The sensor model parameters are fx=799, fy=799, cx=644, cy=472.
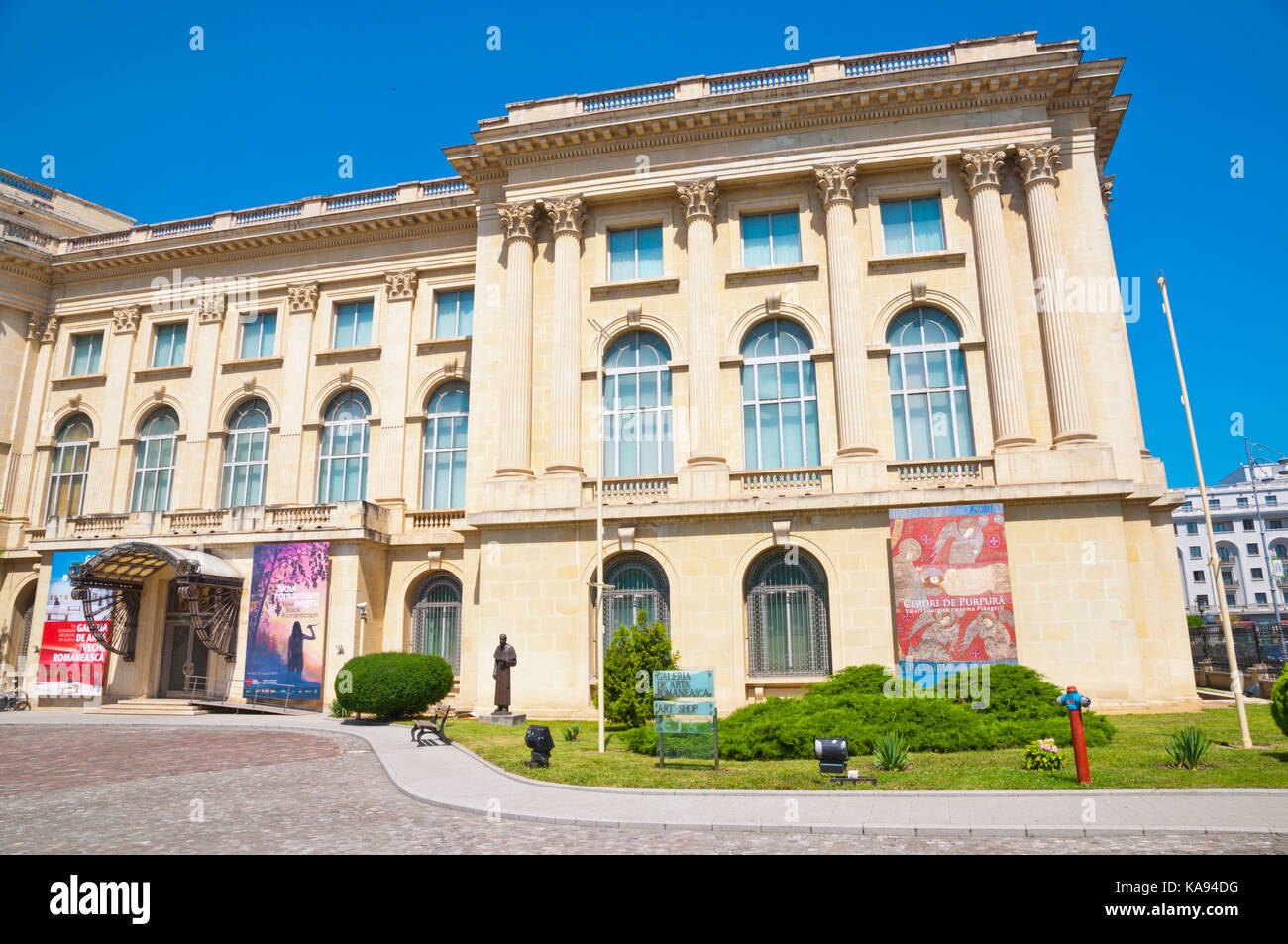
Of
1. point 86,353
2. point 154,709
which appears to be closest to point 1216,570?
point 154,709

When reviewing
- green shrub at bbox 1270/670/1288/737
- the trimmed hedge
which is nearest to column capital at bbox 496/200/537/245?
the trimmed hedge

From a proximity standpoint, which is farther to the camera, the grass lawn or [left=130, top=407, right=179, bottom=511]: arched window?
[left=130, top=407, right=179, bottom=511]: arched window

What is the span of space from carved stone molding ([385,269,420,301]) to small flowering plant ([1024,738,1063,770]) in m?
27.9

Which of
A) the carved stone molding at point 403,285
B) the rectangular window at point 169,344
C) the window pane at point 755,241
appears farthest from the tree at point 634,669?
the rectangular window at point 169,344

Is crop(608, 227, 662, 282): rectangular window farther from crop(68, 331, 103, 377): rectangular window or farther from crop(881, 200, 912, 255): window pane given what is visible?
crop(68, 331, 103, 377): rectangular window

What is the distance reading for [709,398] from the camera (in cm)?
2552

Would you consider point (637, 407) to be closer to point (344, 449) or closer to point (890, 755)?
point (344, 449)

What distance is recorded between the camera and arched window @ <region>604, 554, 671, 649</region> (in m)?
24.8

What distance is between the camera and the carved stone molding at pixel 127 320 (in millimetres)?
36344

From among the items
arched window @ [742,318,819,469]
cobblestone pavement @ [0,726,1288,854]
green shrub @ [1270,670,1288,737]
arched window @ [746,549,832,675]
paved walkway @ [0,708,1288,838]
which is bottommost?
cobblestone pavement @ [0,726,1288,854]

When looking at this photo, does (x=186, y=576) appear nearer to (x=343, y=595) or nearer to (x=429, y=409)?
(x=343, y=595)

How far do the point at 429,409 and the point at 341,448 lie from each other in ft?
13.5

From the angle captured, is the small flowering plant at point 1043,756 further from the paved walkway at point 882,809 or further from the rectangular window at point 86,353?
the rectangular window at point 86,353
